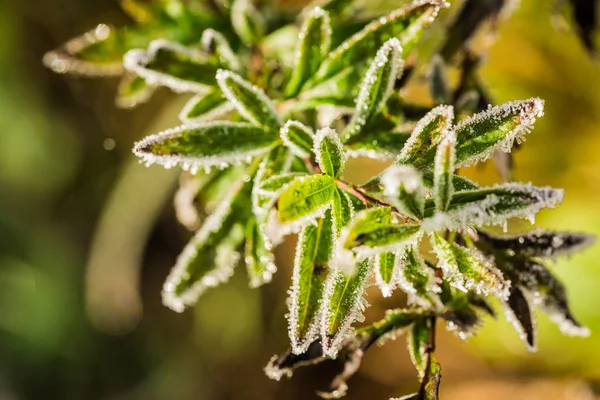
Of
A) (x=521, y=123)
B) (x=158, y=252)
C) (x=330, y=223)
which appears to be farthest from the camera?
(x=158, y=252)

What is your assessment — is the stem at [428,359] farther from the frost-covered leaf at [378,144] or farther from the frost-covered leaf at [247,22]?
the frost-covered leaf at [247,22]

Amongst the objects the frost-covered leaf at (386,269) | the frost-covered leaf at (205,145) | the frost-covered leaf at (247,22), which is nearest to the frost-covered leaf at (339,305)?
the frost-covered leaf at (386,269)

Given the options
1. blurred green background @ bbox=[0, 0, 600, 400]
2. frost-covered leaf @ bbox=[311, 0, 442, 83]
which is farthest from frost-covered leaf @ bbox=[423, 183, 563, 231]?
blurred green background @ bbox=[0, 0, 600, 400]

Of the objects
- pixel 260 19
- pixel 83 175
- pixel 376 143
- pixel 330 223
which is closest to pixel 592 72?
pixel 260 19

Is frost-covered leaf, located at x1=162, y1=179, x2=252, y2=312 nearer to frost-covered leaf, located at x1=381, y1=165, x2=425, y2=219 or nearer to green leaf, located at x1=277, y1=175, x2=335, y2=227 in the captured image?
green leaf, located at x1=277, y1=175, x2=335, y2=227

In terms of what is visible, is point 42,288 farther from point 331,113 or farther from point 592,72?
point 592,72
